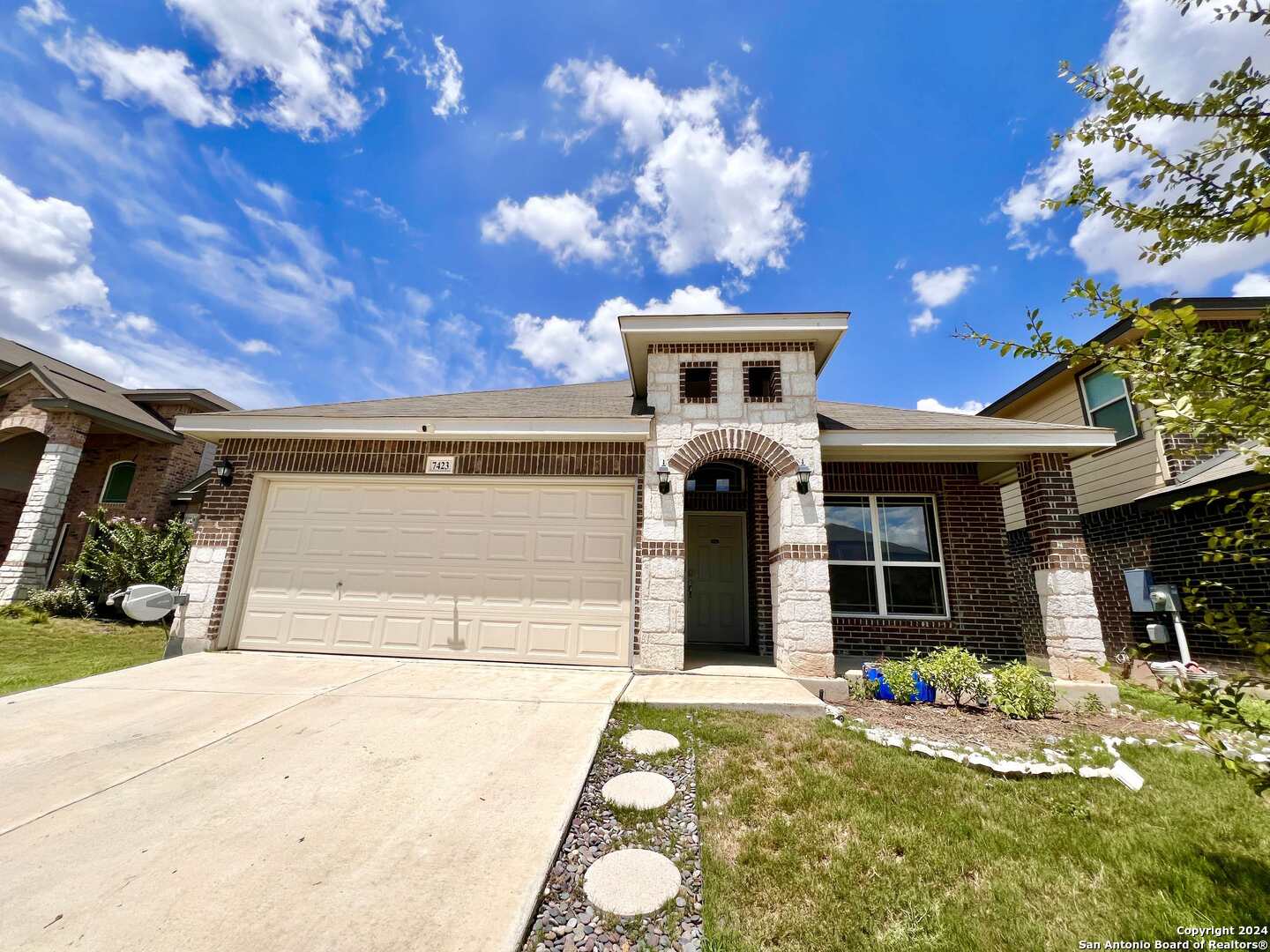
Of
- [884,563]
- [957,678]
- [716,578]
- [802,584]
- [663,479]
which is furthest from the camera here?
[716,578]

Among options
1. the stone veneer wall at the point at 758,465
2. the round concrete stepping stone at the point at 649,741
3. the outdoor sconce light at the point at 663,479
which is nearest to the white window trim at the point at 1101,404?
the stone veneer wall at the point at 758,465

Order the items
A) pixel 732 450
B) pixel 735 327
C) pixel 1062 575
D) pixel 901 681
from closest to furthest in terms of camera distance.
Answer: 1. pixel 901 681
2. pixel 1062 575
3. pixel 732 450
4. pixel 735 327

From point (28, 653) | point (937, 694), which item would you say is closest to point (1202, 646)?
point (937, 694)

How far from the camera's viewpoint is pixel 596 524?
22.7 ft

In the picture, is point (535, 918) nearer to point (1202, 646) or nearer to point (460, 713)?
point (460, 713)

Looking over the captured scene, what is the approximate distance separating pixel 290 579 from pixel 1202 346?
29.1 ft

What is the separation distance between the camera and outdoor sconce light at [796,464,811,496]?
262 inches

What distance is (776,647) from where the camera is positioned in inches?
265

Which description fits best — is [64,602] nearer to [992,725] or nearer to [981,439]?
[992,725]

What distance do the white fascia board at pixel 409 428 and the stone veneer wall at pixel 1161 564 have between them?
24.8 feet

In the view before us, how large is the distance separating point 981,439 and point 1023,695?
3350 millimetres

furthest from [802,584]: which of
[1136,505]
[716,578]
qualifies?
[1136,505]

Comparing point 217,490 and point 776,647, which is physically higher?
point 217,490

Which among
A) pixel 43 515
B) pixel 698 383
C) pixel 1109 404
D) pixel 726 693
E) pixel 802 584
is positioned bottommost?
pixel 726 693
